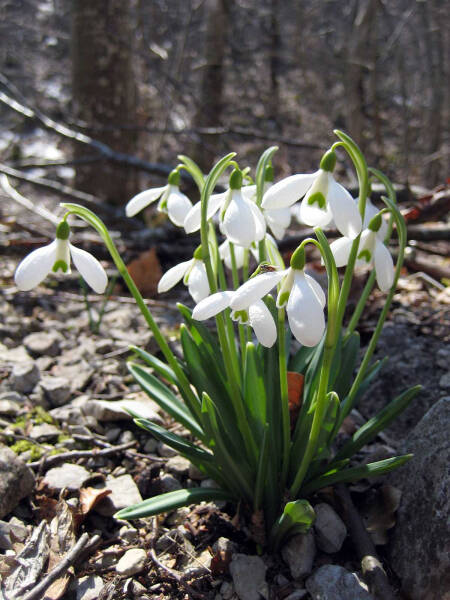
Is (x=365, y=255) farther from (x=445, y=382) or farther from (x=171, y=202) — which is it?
(x=445, y=382)

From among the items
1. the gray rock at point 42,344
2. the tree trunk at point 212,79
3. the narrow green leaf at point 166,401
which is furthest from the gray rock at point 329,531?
the tree trunk at point 212,79

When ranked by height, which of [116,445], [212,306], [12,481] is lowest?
[116,445]

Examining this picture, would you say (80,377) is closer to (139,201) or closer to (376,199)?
(139,201)

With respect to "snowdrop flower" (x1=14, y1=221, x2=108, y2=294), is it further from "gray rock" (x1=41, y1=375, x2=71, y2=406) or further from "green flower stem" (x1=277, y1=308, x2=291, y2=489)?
"gray rock" (x1=41, y1=375, x2=71, y2=406)

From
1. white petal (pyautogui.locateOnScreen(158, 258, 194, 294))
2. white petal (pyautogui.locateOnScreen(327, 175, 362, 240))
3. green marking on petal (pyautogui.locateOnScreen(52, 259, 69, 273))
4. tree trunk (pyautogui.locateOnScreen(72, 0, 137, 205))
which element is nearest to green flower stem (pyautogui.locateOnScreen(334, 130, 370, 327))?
white petal (pyautogui.locateOnScreen(327, 175, 362, 240))

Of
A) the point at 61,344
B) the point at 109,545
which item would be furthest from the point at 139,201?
the point at 61,344

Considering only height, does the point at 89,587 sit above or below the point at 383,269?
below

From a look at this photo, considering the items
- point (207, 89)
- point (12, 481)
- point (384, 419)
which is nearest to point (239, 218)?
point (384, 419)
